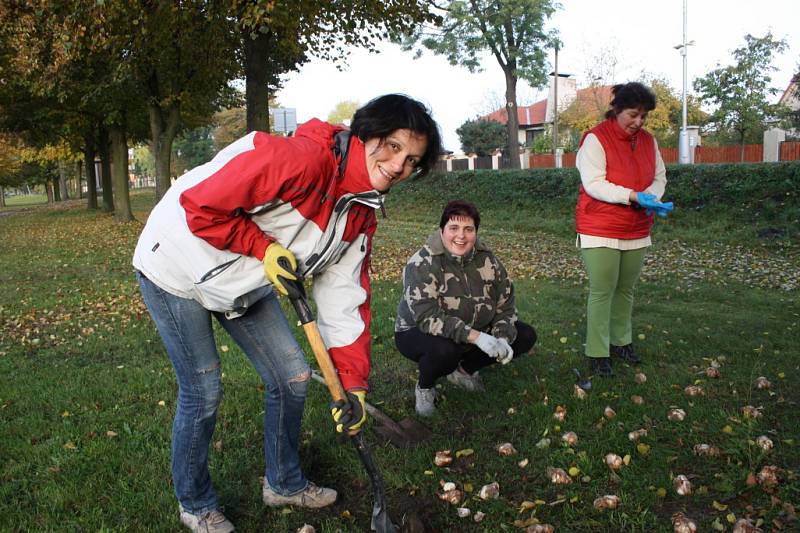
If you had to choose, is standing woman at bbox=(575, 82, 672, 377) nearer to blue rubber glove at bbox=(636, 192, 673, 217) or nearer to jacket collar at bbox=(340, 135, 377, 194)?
blue rubber glove at bbox=(636, 192, 673, 217)

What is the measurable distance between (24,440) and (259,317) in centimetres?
239

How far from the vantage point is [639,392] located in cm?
452

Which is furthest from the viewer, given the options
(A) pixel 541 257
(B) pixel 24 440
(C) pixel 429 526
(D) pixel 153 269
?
(A) pixel 541 257

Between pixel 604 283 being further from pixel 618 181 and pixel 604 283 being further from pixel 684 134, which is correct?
pixel 684 134

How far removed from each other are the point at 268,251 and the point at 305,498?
4.73 ft

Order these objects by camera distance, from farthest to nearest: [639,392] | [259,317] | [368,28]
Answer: [368,28]
[639,392]
[259,317]

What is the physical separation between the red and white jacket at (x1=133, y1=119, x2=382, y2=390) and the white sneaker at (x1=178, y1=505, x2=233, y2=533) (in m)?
1.02

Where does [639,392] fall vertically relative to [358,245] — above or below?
below

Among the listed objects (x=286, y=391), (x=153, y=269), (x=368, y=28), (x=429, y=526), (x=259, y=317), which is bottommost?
(x=429, y=526)

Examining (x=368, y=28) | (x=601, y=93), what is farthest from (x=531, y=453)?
(x=601, y=93)

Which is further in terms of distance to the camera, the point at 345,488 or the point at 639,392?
the point at 639,392

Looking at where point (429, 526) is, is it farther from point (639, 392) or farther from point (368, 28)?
point (368, 28)

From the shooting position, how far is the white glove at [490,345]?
4.05m

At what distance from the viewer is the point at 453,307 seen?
4441 mm
